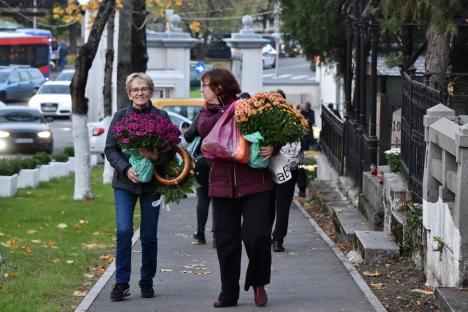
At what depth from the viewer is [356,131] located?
17047mm

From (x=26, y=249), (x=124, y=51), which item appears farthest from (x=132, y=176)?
(x=124, y=51)

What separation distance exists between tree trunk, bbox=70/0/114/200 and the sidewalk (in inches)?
193

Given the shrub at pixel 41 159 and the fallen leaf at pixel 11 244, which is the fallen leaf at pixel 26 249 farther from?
the shrub at pixel 41 159

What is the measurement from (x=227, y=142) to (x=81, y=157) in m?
10.5

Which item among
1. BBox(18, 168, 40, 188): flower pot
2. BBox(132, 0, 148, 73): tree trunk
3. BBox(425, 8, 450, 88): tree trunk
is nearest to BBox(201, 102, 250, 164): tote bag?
Answer: BBox(425, 8, 450, 88): tree trunk

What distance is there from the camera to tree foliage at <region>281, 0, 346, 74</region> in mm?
23188

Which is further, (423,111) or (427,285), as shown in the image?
(423,111)

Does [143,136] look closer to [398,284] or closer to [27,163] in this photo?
[398,284]

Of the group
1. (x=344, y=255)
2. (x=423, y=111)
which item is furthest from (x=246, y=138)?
(x=344, y=255)

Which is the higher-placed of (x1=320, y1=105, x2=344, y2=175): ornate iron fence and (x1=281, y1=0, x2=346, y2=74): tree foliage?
(x1=281, y1=0, x2=346, y2=74): tree foliage

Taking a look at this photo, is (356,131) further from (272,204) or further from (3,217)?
(272,204)

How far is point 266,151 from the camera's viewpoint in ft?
28.4

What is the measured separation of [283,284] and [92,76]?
29857 mm

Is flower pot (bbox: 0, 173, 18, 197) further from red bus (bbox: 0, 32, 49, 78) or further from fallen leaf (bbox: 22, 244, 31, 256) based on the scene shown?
red bus (bbox: 0, 32, 49, 78)
